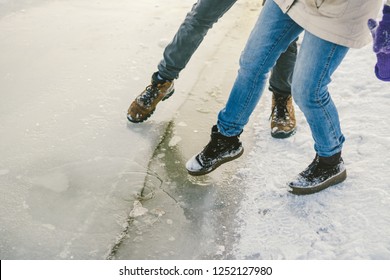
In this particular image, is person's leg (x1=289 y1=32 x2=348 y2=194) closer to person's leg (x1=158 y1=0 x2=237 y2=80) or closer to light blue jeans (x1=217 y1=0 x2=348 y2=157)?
light blue jeans (x1=217 y1=0 x2=348 y2=157)

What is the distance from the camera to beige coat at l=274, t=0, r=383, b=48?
4.54ft

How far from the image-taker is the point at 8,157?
6.63 ft

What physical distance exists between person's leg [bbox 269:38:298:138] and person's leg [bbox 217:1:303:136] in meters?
0.39

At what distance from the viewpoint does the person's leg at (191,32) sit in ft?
6.77

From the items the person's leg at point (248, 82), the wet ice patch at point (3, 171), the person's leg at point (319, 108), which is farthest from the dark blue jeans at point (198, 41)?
the wet ice patch at point (3, 171)

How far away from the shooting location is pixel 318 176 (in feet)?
5.94

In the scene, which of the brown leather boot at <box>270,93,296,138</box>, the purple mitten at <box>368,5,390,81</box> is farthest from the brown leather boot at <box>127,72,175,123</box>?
the purple mitten at <box>368,5,390,81</box>

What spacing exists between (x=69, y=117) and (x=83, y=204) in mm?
673

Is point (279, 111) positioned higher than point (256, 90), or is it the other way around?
point (256, 90)

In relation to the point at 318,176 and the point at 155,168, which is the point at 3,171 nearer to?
the point at 155,168

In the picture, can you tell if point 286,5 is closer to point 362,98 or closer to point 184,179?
point 184,179

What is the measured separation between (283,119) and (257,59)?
602mm

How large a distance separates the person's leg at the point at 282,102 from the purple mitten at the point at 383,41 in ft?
2.35

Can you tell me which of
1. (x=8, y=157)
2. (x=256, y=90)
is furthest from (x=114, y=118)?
(x=256, y=90)
